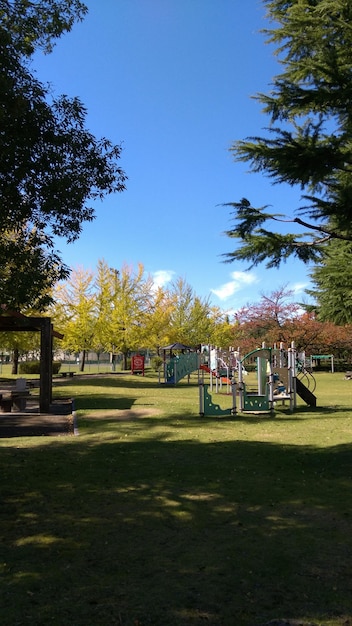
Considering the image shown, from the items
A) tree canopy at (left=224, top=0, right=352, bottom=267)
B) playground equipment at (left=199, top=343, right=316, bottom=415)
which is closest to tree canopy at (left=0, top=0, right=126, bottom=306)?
tree canopy at (left=224, top=0, right=352, bottom=267)

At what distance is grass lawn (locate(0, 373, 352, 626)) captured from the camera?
10.0 ft

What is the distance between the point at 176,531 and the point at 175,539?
21 cm

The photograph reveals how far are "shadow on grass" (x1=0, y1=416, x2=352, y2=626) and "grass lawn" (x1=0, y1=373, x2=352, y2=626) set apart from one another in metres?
0.01

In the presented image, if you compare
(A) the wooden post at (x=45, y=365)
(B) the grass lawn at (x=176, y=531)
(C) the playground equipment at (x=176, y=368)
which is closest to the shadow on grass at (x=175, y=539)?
(B) the grass lawn at (x=176, y=531)

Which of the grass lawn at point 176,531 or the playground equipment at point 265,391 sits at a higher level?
the playground equipment at point 265,391

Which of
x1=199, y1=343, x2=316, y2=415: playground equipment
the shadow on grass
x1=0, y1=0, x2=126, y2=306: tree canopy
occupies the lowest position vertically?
the shadow on grass

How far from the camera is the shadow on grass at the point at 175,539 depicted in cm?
305

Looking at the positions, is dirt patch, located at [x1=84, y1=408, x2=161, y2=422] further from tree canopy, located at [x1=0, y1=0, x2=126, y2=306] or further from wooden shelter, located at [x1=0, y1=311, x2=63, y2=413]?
tree canopy, located at [x1=0, y1=0, x2=126, y2=306]

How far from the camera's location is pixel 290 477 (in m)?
6.50

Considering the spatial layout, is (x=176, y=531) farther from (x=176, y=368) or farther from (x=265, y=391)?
(x=176, y=368)

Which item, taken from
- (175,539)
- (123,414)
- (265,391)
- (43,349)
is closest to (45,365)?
(43,349)

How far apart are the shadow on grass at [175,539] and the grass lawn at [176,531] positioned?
0.05 ft

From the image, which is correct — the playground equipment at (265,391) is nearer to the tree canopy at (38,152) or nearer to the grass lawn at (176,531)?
the grass lawn at (176,531)

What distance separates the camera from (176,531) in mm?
4512
